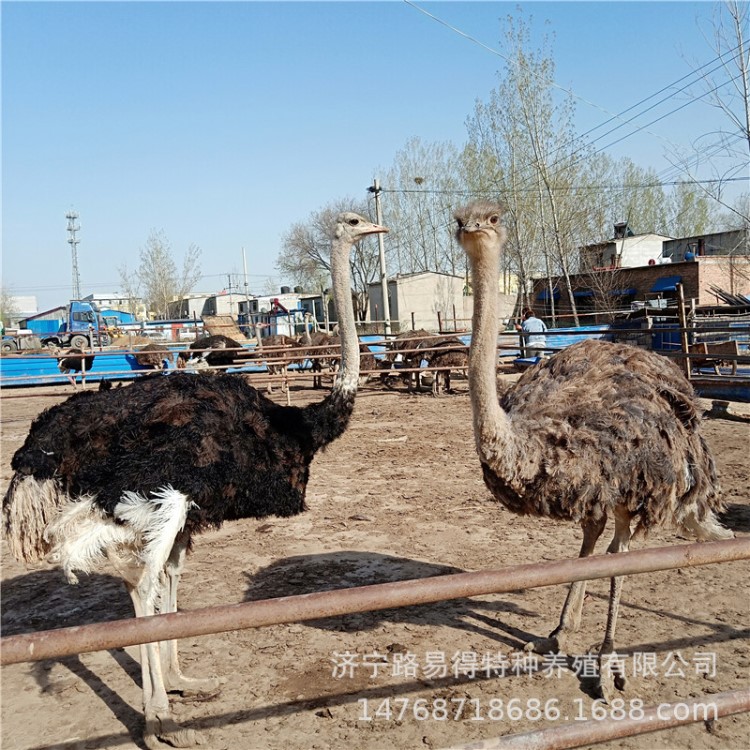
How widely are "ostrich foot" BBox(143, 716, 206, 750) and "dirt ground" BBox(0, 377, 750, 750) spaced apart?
0.07 metres

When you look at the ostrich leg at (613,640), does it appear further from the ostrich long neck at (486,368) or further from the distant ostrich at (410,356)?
the distant ostrich at (410,356)

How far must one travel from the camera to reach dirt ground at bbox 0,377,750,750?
8.48 ft

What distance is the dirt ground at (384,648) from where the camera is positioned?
258 centimetres

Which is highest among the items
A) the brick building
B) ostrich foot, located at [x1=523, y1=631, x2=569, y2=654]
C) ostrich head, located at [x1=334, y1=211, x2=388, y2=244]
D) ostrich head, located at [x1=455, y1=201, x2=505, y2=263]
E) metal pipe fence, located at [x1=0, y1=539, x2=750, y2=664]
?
the brick building

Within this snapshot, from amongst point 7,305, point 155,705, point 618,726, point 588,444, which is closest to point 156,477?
point 155,705

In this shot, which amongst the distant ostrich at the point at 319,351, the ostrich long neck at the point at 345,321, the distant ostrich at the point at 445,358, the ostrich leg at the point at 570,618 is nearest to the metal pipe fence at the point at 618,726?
the ostrich leg at the point at 570,618

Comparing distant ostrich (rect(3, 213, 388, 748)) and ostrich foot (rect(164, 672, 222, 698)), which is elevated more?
distant ostrich (rect(3, 213, 388, 748))

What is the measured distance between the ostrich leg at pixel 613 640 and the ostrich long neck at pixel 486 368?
684 mm

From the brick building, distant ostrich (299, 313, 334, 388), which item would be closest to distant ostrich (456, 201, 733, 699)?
distant ostrich (299, 313, 334, 388)

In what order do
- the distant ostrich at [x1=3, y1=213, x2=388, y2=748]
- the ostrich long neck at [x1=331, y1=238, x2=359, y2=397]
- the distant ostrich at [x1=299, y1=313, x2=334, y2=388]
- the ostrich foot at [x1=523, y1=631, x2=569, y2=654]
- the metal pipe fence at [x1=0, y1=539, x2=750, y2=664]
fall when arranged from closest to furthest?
the metal pipe fence at [x1=0, y1=539, x2=750, y2=664] → the distant ostrich at [x1=3, y1=213, x2=388, y2=748] → the ostrich foot at [x1=523, y1=631, x2=569, y2=654] → the ostrich long neck at [x1=331, y1=238, x2=359, y2=397] → the distant ostrich at [x1=299, y1=313, x2=334, y2=388]

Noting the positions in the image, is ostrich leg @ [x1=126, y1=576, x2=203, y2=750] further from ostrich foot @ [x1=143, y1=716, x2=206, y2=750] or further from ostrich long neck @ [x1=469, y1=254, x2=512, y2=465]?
ostrich long neck @ [x1=469, y1=254, x2=512, y2=465]

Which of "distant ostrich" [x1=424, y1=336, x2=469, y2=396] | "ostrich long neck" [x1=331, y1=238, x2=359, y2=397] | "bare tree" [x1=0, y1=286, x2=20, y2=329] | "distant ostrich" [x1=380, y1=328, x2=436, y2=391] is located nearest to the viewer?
"ostrich long neck" [x1=331, y1=238, x2=359, y2=397]

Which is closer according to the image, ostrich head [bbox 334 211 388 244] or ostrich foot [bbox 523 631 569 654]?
ostrich foot [bbox 523 631 569 654]

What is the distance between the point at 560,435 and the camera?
274 cm
